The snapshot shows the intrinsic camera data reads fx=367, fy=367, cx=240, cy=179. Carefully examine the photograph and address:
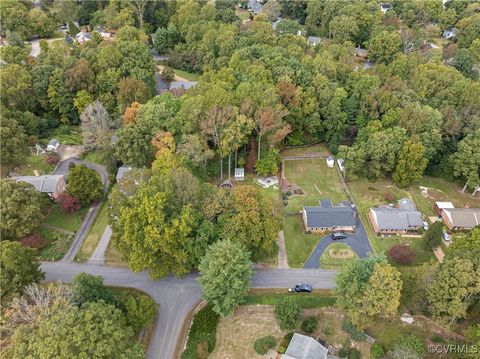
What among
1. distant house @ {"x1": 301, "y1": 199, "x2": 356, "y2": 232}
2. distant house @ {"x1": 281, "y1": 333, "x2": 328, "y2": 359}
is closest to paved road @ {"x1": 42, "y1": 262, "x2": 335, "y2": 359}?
distant house @ {"x1": 301, "y1": 199, "x2": 356, "y2": 232}

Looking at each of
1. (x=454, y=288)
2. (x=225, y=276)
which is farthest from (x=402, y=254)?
(x=225, y=276)

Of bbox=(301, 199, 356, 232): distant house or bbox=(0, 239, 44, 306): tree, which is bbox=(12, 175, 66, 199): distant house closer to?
bbox=(0, 239, 44, 306): tree

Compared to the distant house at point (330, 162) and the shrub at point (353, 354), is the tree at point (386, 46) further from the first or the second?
the shrub at point (353, 354)

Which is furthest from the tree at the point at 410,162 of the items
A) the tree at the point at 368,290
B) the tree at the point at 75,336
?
the tree at the point at 75,336

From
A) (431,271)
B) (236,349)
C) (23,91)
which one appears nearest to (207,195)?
(236,349)

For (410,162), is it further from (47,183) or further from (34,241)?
(47,183)

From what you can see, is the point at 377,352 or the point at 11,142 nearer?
the point at 377,352

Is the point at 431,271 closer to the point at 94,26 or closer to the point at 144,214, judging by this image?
the point at 144,214
